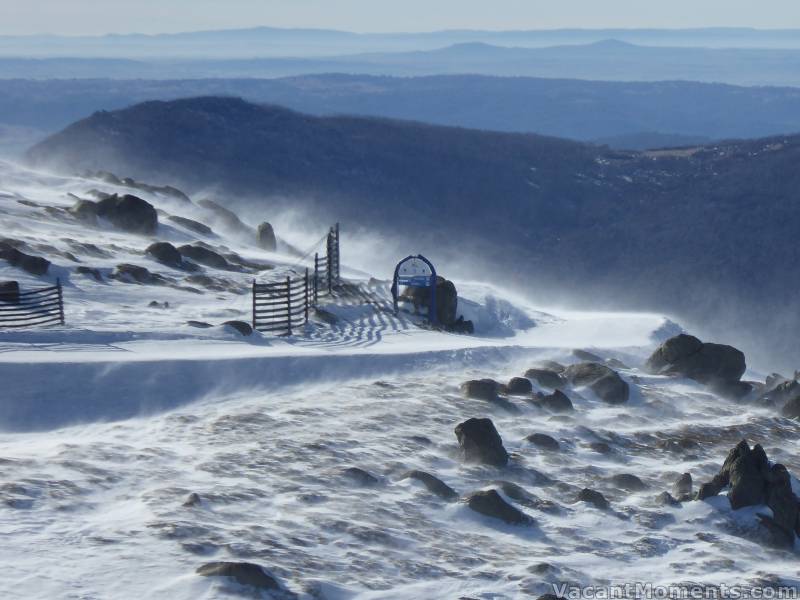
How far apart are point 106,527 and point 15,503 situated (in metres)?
1.55

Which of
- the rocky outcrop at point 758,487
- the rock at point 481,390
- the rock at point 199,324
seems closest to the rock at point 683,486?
the rocky outcrop at point 758,487

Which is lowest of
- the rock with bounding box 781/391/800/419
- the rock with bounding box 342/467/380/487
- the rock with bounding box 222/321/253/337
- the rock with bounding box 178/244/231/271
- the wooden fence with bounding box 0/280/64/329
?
the rock with bounding box 781/391/800/419

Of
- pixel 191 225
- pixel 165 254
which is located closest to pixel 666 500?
pixel 165 254

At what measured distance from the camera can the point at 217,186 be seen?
106 metres

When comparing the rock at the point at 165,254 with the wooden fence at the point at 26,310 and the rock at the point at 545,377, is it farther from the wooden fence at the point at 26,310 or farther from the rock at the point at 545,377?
the rock at the point at 545,377

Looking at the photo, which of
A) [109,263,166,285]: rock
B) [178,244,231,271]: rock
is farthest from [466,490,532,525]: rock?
[178,244,231,271]: rock

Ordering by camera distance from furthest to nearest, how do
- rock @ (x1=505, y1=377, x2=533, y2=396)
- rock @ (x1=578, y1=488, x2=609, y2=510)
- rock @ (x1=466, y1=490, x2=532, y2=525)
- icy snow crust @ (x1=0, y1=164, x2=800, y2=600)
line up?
rock @ (x1=505, y1=377, x2=533, y2=396)
rock @ (x1=578, y1=488, x2=609, y2=510)
rock @ (x1=466, y1=490, x2=532, y2=525)
icy snow crust @ (x1=0, y1=164, x2=800, y2=600)

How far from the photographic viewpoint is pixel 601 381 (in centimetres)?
2995

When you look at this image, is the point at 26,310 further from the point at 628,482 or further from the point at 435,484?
the point at 628,482

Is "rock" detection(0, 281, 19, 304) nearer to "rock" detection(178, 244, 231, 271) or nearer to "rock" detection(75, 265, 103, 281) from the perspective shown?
"rock" detection(75, 265, 103, 281)

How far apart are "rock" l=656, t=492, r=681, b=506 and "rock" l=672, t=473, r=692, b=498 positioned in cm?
49

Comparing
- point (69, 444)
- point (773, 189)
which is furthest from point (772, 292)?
point (69, 444)

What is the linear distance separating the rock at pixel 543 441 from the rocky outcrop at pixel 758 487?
3721mm

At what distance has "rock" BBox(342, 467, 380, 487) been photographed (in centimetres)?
2056
